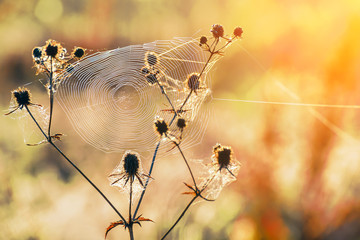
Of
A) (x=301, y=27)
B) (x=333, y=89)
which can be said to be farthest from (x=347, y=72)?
(x=301, y=27)

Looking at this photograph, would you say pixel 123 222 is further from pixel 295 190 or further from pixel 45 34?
pixel 45 34

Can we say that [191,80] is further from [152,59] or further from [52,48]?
[52,48]

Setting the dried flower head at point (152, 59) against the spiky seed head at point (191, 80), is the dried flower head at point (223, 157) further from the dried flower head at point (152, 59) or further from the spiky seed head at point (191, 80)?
the dried flower head at point (152, 59)

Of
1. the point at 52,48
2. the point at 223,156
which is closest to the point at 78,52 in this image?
the point at 52,48

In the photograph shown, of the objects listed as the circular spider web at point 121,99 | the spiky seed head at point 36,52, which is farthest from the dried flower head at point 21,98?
the circular spider web at point 121,99

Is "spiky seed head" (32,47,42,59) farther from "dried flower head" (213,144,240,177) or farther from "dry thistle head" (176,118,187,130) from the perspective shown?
"dried flower head" (213,144,240,177)
